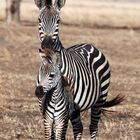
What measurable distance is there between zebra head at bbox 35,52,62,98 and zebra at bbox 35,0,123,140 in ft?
0.27

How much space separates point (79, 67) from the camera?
941 cm

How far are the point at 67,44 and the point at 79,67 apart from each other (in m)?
17.3

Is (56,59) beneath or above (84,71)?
above

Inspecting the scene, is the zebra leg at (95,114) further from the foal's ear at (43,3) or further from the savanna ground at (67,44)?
the foal's ear at (43,3)

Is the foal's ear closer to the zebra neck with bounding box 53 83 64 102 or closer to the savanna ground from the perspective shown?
the zebra neck with bounding box 53 83 64 102

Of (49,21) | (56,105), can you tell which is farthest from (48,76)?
(49,21)

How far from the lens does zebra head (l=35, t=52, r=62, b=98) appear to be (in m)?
8.07

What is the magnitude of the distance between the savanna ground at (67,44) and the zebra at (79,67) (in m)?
0.89

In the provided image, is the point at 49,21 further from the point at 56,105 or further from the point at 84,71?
the point at 84,71

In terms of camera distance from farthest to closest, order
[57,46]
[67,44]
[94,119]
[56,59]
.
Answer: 1. [67,44]
2. [94,119]
3. [57,46]
4. [56,59]

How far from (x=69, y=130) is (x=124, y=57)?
1239cm

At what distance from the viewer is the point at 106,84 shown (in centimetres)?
1026

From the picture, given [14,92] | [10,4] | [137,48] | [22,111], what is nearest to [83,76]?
[22,111]

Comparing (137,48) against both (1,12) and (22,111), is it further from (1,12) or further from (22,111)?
(1,12)
